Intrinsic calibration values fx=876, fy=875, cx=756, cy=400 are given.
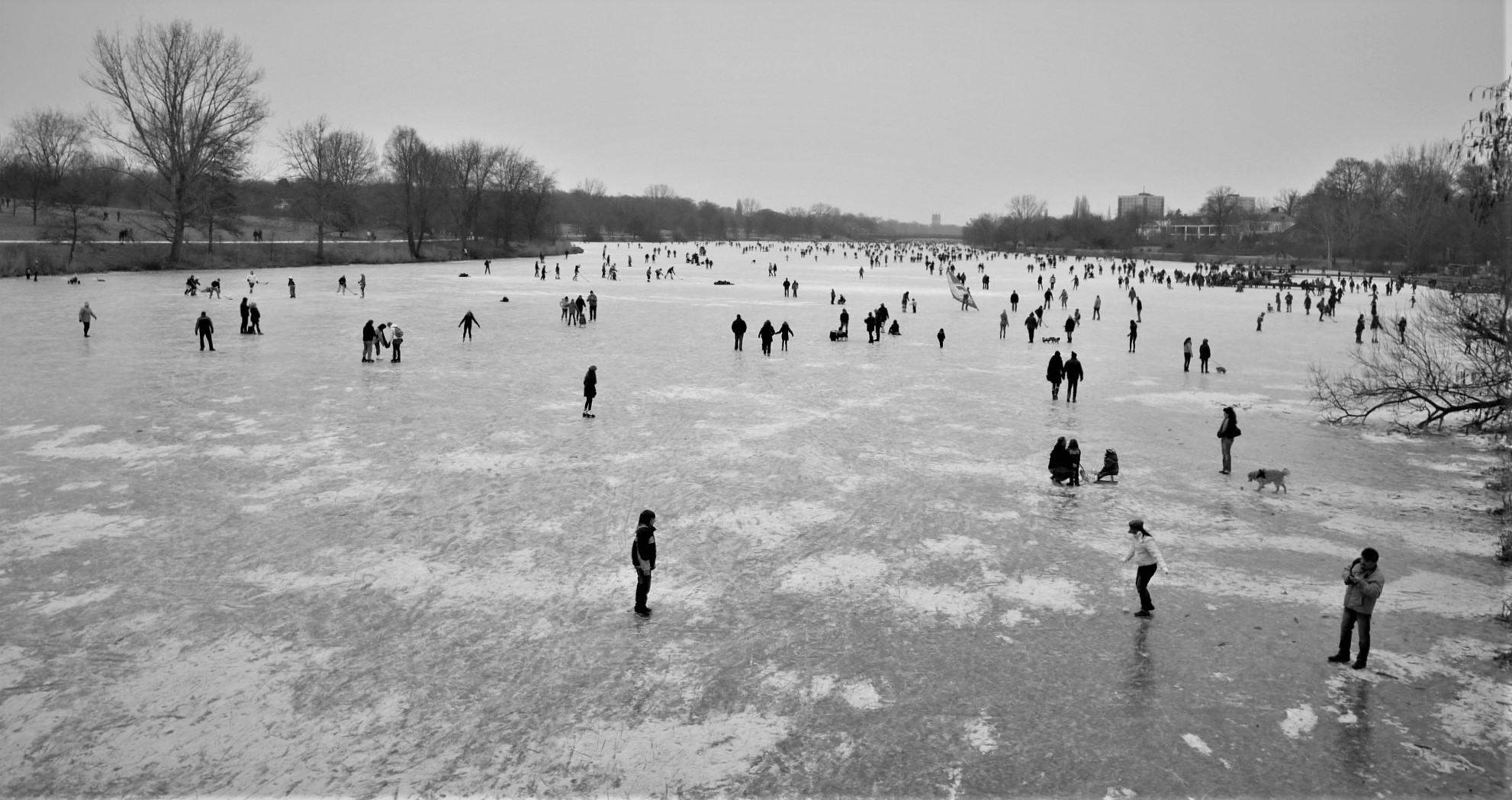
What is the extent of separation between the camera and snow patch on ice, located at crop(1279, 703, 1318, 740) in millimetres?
6381

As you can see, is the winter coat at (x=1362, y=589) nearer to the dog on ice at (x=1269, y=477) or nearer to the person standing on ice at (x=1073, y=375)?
the dog on ice at (x=1269, y=477)

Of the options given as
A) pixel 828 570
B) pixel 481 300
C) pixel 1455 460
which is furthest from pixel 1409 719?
A: pixel 481 300

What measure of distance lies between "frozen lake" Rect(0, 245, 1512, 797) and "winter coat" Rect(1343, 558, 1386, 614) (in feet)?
1.84

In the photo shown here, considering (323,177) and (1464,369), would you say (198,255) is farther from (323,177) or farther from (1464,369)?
(1464,369)

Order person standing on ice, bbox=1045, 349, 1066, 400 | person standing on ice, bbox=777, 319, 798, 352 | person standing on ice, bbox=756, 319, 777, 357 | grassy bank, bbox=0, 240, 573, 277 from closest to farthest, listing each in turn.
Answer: person standing on ice, bbox=1045, 349, 1066, 400 → person standing on ice, bbox=756, 319, 777, 357 → person standing on ice, bbox=777, 319, 798, 352 → grassy bank, bbox=0, 240, 573, 277

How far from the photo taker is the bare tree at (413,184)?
266ft

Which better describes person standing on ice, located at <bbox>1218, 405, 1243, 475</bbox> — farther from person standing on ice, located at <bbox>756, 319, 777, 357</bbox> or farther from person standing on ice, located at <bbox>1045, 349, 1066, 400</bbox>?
person standing on ice, located at <bbox>756, 319, 777, 357</bbox>

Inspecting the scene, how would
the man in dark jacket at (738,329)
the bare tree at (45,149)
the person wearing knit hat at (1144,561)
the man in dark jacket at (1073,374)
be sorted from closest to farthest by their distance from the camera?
the person wearing knit hat at (1144,561) < the man in dark jacket at (1073,374) < the man in dark jacket at (738,329) < the bare tree at (45,149)

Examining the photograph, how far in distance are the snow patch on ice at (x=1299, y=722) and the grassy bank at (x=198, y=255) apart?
58.8m

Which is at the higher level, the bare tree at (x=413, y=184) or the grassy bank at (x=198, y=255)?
the bare tree at (x=413, y=184)

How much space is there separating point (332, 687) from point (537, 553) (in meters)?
3.18

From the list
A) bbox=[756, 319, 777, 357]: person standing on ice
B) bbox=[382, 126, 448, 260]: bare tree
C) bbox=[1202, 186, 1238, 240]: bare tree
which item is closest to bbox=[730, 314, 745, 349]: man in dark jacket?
bbox=[756, 319, 777, 357]: person standing on ice

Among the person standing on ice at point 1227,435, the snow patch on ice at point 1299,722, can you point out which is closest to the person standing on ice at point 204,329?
the person standing on ice at point 1227,435

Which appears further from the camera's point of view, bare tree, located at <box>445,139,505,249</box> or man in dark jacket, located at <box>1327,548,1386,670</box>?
bare tree, located at <box>445,139,505,249</box>
